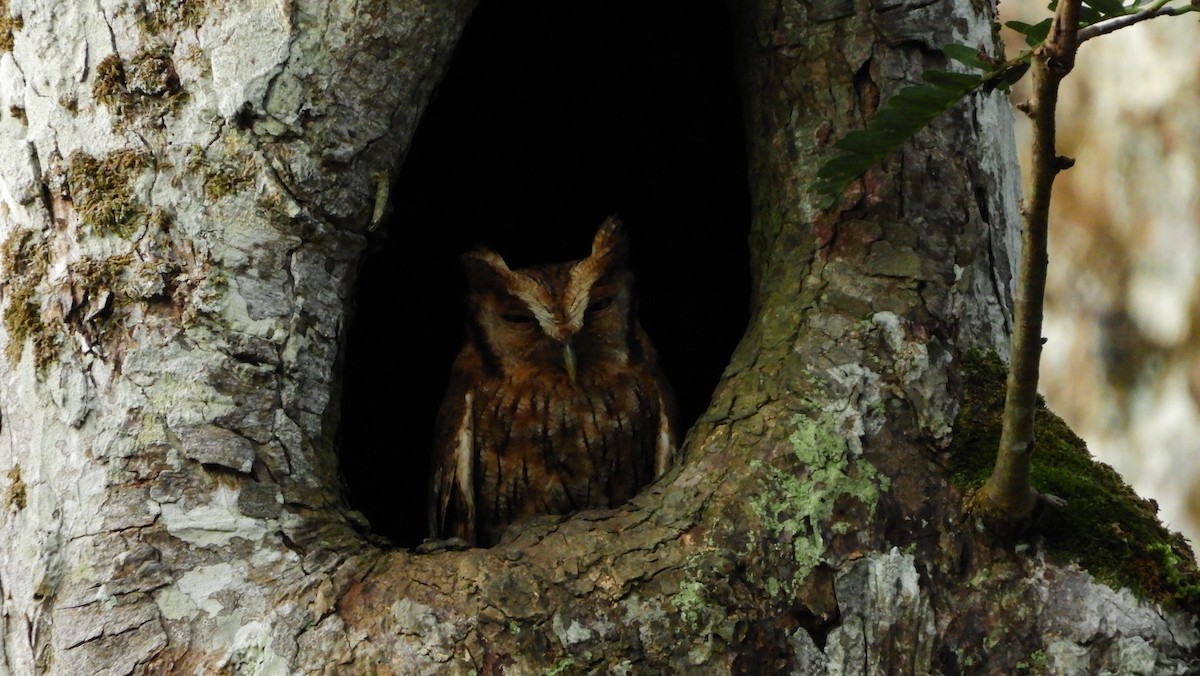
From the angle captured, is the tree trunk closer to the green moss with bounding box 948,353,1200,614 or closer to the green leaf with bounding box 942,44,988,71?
the green moss with bounding box 948,353,1200,614

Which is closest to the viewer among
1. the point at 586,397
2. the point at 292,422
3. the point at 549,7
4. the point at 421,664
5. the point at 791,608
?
the point at 421,664

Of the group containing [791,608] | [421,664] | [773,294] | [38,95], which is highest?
[38,95]

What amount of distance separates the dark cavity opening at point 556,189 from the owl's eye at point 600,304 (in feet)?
1.49

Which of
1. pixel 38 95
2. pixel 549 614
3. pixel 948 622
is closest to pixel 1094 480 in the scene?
pixel 948 622

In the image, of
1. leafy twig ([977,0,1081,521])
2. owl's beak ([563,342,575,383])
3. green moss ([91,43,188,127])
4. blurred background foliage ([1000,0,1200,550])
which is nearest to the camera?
leafy twig ([977,0,1081,521])

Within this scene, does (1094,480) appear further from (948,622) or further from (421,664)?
(421,664)

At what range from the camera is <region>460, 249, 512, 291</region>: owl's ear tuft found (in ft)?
10.5

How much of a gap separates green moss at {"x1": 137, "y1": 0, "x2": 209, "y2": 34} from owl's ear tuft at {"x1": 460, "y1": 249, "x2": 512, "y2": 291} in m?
1.12

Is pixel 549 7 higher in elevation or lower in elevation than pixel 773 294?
higher

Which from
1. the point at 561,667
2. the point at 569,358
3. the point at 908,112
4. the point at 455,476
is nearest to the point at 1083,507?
the point at 908,112

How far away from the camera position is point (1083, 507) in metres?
2.11

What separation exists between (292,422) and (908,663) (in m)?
1.19

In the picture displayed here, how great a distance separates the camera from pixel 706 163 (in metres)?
3.91

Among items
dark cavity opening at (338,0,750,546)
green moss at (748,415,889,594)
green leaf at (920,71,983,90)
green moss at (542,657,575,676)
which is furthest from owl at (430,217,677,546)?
green leaf at (920,71,983,90)
